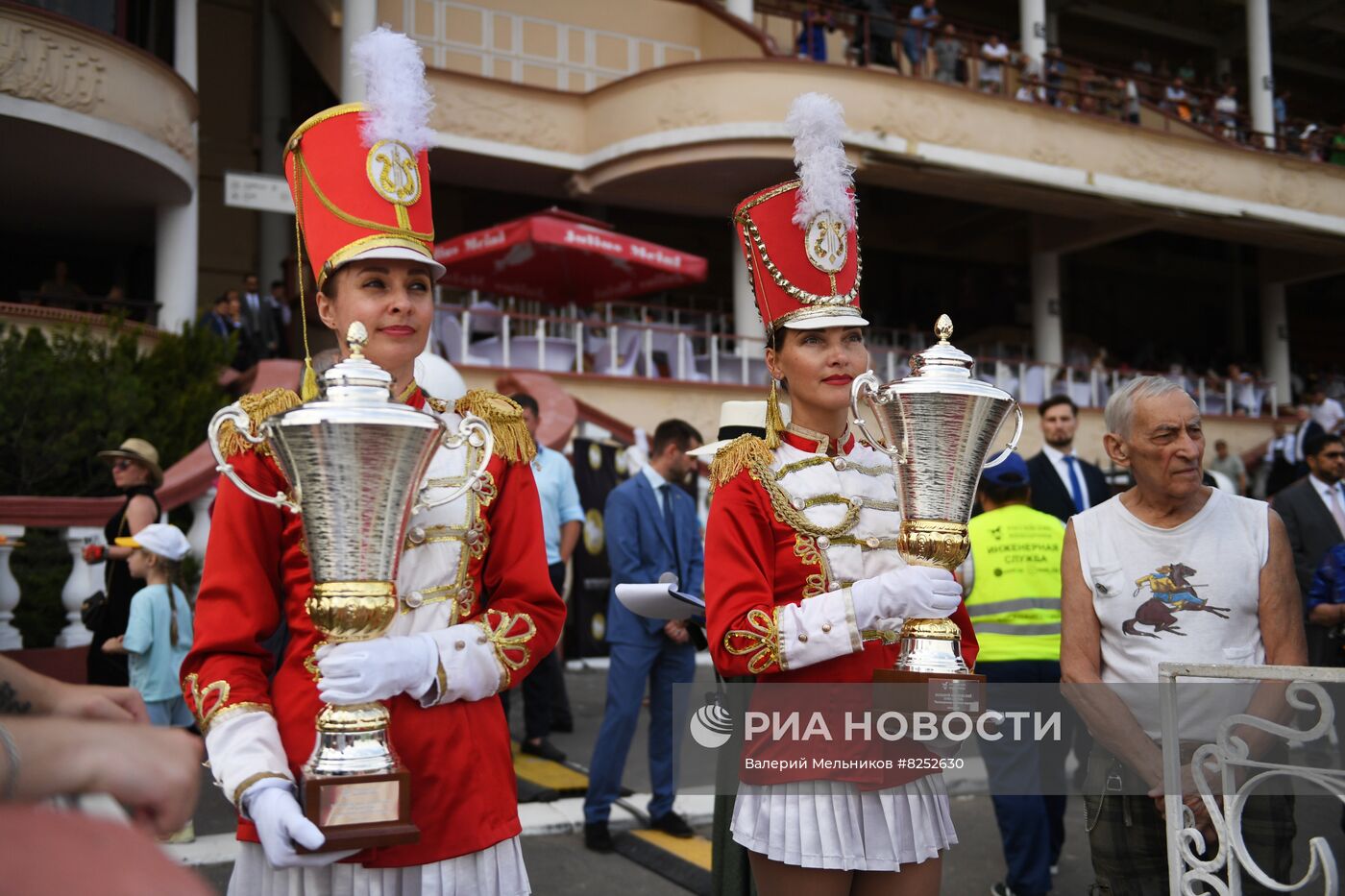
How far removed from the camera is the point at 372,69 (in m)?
2.13

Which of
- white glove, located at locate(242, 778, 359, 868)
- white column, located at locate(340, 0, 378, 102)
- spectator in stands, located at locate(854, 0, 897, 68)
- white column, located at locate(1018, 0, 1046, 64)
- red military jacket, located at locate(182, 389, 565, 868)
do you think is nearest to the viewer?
white glove, located at locate(242, 778, 359, 868)

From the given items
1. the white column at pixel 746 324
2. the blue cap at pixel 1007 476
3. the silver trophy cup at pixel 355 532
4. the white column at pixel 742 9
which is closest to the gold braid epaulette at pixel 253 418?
the silver trophy cup at pixel 355 532

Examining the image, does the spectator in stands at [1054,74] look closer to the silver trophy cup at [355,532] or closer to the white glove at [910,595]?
the white glove at [910,595]

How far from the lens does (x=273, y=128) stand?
62.0 feet

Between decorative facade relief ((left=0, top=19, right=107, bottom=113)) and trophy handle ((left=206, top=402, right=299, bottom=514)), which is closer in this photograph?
trophy handle ((left=206, top=402, right=299, bottom=514))

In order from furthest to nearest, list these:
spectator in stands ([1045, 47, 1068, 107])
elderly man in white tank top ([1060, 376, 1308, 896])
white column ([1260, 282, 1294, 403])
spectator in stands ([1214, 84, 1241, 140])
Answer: white column ([1260, 282, 1294, 403]) < spectator in stands ([1214, 84, 1241, 140]) < spectator in stands ([1045, 47, 1068, 107]) < elderly man in white tank top ([1060, 376, 1308, 896])

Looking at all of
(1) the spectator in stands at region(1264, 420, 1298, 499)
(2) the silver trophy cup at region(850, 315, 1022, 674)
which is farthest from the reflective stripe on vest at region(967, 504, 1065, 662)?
(1) the spectator in stands at region(1264, 420, 1298, 499)

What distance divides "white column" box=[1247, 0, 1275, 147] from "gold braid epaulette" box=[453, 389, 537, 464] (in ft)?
82.0

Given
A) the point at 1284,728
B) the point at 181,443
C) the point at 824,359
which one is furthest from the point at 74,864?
the point at 181,443

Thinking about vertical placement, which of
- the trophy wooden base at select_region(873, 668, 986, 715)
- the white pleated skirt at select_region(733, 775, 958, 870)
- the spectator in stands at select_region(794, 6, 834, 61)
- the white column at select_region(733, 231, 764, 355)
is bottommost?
the white pleated skirt at select_region(733, 775, 958, 870)

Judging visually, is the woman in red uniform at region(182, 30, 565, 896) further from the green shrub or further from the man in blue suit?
the green shrub

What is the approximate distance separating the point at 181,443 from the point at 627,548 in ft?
16.8

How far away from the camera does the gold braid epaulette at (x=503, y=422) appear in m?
2.22

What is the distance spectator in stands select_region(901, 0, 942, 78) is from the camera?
19.0 meters
